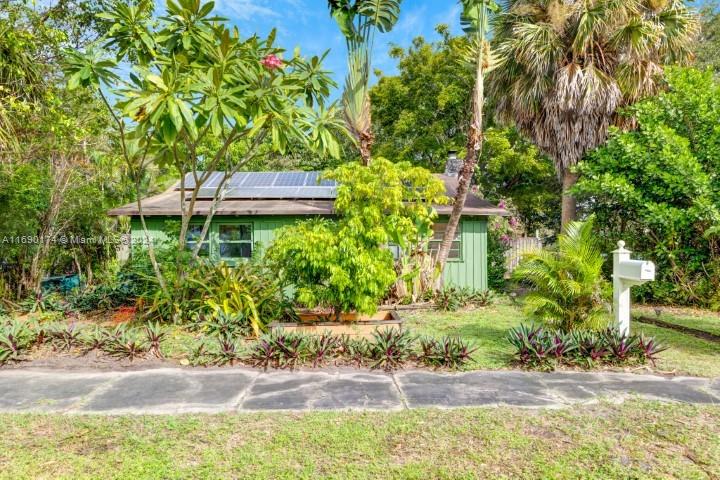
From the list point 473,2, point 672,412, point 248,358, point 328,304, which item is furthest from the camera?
point 473,2

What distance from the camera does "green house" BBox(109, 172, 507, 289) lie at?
9938 mm

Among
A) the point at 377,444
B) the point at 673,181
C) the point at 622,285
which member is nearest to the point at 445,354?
the point at 377,444

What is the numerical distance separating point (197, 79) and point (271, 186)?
635 centimetres

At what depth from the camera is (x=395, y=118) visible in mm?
17750

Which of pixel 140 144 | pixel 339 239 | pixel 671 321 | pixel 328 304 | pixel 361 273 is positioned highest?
Result: pixel 140 144

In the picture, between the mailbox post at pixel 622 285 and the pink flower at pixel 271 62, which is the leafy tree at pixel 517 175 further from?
the pink flower at pixel 271 62

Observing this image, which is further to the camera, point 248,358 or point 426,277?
point 426,277

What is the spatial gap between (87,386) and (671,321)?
9514 millimetres

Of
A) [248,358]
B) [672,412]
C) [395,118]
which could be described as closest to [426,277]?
[248,358]

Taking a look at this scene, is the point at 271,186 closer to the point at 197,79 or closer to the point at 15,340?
the point at 197,79

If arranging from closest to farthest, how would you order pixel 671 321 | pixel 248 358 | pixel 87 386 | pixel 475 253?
pixel 87 386 < pixel 248 358 < pixel 671 321 < pixel 475 253

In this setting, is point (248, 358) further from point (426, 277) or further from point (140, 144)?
point (426, 277)

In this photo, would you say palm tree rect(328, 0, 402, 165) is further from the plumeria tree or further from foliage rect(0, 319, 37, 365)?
foliage rect(0, 319, 37, 365)

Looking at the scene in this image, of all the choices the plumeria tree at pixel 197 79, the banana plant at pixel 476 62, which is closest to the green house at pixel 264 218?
the banana plant at pixel 476 62
